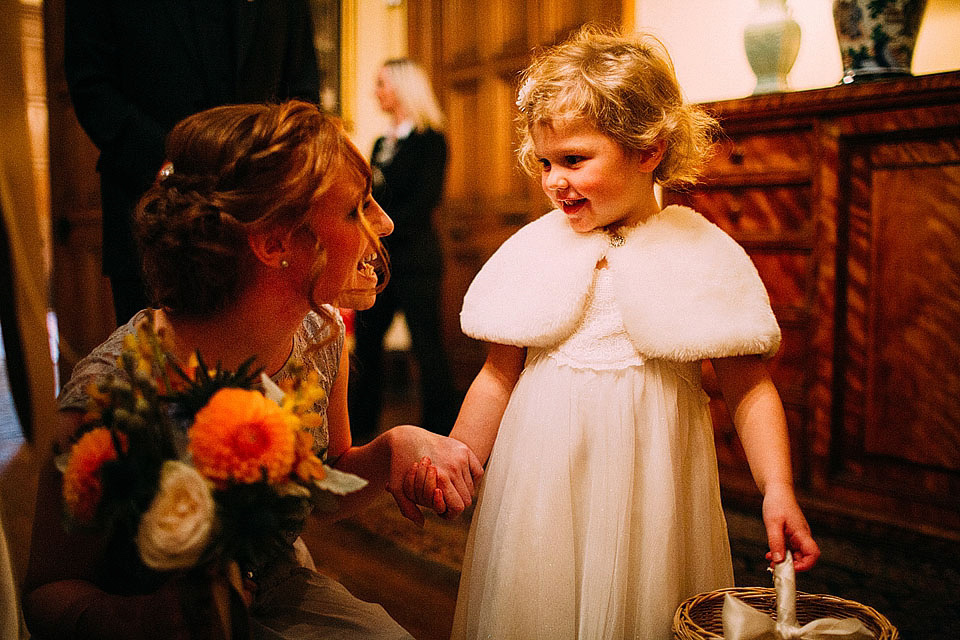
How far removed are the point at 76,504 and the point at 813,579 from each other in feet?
5.88

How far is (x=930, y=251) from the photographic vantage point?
2.03 metres

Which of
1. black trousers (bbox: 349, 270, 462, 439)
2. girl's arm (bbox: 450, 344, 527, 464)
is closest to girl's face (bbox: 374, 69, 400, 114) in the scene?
black trousers (bbox: 349, 270, 462, 439)

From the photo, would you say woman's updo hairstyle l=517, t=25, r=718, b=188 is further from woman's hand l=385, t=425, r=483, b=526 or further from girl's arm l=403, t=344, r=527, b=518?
woman's hand l=385, t=425, r=483, b=526

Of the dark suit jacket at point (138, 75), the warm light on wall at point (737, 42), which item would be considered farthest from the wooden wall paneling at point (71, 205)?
the warm light on wall at point (737, 42)

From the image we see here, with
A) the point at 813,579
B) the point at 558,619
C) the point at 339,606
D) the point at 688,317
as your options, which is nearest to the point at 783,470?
the point at 688,317

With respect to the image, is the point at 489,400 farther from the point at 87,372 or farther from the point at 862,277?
the point at 862,277

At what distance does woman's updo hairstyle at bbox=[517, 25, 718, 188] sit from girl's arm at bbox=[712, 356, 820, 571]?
13.0 inches

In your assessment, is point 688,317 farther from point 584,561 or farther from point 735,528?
point 735,528

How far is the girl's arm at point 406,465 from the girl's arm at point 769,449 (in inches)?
15.2

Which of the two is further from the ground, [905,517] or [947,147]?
[947,147]

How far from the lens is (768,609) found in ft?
3.35

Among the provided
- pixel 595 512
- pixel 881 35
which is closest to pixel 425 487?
pixel 595 512

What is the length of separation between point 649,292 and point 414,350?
2213 millimetres

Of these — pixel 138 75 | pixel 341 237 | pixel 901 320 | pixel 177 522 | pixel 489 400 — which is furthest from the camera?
pixel 901 320
